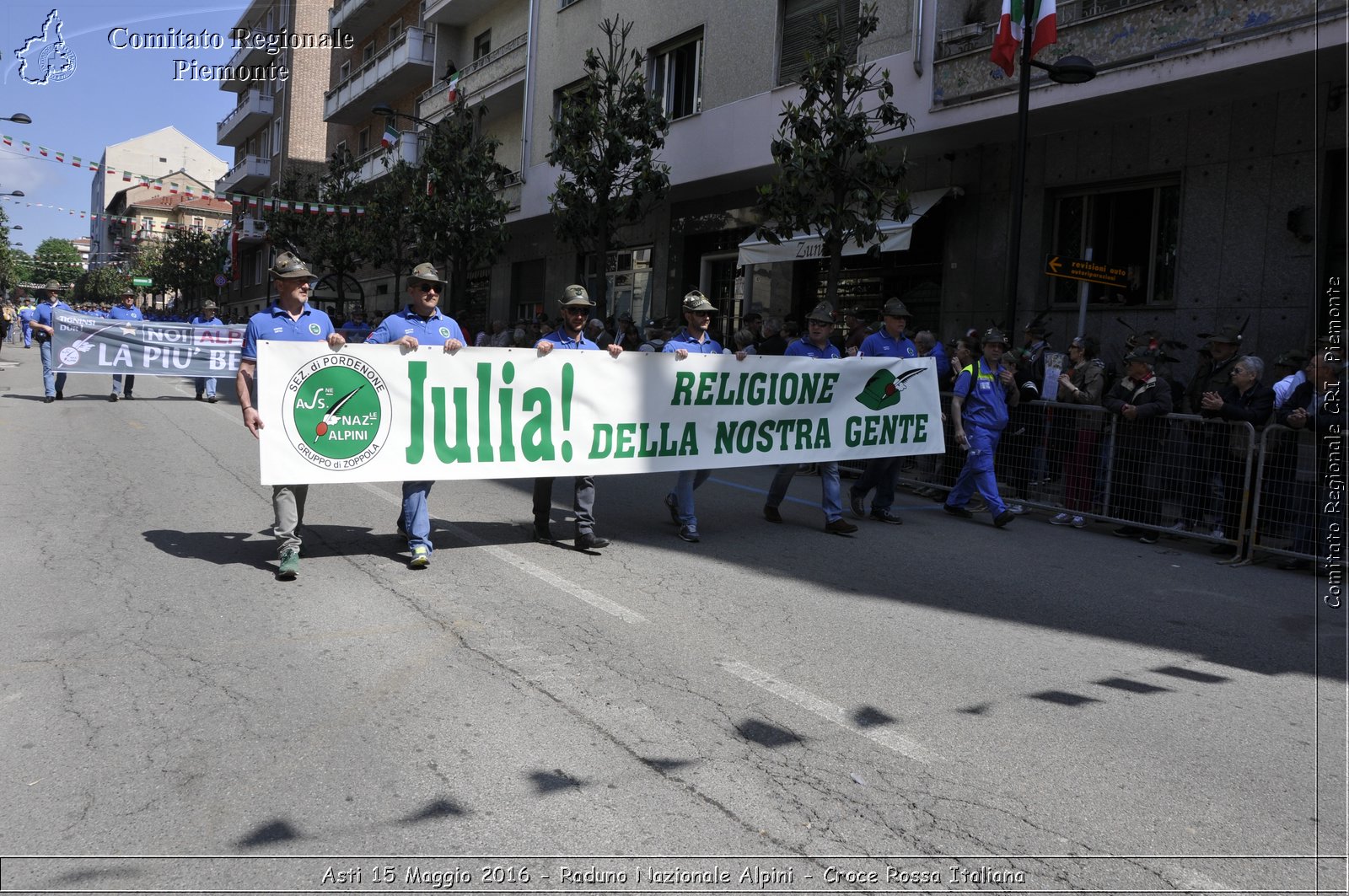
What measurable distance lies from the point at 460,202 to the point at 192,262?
46.0m

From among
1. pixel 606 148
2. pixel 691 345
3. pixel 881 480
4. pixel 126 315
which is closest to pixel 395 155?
pixel 126 315

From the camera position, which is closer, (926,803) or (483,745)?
(926,803)

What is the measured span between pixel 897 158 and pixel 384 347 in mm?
13062

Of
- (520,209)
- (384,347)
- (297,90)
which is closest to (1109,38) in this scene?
(384,347)

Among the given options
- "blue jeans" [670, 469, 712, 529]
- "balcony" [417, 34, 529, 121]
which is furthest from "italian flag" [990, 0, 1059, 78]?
"balcony" [417, 34, 529, 121]

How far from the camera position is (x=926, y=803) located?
3611mm

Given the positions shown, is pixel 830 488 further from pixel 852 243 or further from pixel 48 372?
pixel 48 372

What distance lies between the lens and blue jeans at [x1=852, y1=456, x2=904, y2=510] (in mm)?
9844

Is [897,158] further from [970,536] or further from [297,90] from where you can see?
[297,90]

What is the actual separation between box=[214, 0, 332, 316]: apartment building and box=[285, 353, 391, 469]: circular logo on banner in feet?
152

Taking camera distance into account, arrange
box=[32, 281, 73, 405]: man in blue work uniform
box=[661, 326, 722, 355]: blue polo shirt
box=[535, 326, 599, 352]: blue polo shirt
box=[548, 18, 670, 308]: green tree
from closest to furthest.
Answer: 1. box=[535, 326, 599, 352]: blue polo shirt
2. box=[661, 326, 722, 355]: blue polo shirt
3. box=[32, 281, 73, 405]: man in blue work uniform
4. box=[548, 18, 670, 308]: green tree

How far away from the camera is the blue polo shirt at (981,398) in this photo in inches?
398

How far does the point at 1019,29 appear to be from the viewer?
13102mm

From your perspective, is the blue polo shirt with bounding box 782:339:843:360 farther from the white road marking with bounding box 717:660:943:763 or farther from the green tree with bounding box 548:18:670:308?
the green tree with bounding box 548:18:670:308
